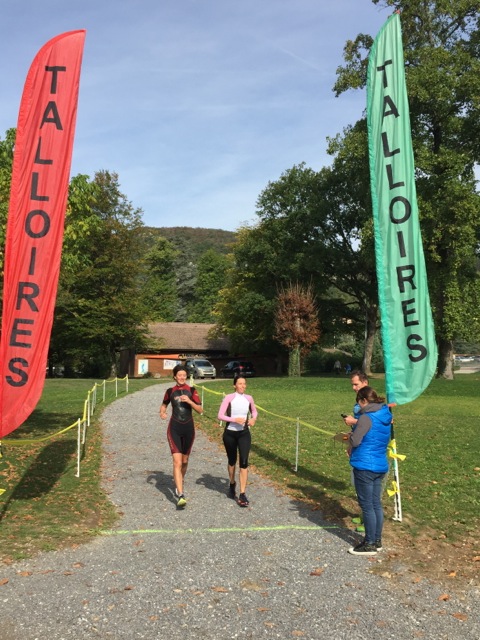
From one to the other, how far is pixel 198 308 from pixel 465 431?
85222mm

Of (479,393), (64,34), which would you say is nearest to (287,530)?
(64,34)

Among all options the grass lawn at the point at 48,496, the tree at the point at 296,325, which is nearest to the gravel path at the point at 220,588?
the grass lawn at the point at 48,496

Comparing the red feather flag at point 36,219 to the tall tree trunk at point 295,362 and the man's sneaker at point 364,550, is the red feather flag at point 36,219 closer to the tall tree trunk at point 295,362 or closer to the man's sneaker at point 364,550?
the man's sneaker at point 364,550

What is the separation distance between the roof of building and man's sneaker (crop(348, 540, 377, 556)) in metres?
54.7

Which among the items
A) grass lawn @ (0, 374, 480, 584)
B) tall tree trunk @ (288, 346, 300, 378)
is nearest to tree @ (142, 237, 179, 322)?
tall tree trunk @ (288, 346, 300, 378)

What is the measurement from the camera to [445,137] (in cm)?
3600

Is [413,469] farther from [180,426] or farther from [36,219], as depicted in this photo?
[36,219]

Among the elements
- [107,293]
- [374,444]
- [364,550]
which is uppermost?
[107,293]

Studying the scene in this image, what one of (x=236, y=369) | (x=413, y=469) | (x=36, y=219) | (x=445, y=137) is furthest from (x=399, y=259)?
(x=236, y=369)

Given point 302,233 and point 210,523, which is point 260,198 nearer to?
point 302,233

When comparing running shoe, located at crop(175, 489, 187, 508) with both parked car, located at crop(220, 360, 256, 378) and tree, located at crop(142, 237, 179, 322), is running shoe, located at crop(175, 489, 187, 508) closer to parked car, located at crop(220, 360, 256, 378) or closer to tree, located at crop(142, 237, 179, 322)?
parked car, located at crop(220, 360, 256, 378)

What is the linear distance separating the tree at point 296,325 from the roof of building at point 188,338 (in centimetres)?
1607

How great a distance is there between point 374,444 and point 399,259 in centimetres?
289

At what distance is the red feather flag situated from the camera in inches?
296
